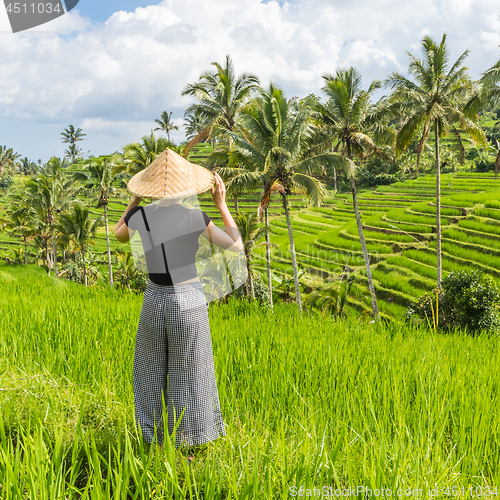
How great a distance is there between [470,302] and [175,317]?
1155cm

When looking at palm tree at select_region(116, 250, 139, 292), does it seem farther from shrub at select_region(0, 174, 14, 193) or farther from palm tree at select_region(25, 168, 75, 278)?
shrub at select_region(0, 174, 14, 193)

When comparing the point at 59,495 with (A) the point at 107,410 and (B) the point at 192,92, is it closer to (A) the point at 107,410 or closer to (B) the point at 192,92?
(A) the point at 107,410

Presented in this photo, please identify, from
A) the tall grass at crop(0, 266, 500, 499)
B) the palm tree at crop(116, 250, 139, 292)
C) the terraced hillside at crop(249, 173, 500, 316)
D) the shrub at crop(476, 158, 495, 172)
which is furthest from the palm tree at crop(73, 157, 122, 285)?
the shrub at crop(476, 158, 495, 172)

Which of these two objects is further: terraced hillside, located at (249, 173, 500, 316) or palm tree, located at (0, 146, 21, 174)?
palm tree, located at (0, 146, 21, 174)

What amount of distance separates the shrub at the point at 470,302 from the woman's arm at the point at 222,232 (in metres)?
10.1

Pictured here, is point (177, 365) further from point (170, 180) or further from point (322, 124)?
point (322, 124)

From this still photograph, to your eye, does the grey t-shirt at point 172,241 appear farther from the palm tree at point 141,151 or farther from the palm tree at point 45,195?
the palm tree at point 45,195

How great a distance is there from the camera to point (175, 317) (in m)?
1.63

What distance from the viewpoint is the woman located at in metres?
1.66

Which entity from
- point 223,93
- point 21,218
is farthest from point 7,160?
point 223,93

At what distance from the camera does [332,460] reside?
1.23m

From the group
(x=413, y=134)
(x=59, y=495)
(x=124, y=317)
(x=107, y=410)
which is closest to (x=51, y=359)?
(x=107, y=410)

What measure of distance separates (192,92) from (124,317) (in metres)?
18.0

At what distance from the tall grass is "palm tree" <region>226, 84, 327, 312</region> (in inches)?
437
